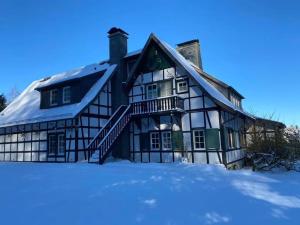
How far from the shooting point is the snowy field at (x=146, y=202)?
18.1 ft

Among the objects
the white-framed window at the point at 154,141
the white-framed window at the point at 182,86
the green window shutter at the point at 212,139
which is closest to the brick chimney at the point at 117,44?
the white-framed window at the point at 182,86

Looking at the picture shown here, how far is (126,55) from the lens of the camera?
68.4 ft

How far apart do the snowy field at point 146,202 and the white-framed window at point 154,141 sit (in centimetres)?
722

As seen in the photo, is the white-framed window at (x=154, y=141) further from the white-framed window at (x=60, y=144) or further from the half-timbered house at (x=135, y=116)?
the white-framed window at (x=60, y=144)

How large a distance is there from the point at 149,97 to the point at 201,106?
170 inches

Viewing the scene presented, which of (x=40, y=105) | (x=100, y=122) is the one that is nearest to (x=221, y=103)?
(x=100, y=122)

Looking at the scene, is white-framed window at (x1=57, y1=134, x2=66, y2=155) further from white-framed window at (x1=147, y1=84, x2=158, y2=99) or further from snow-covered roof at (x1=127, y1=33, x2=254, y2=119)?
white-framed window at (x1=147, y1=84, x2=158, y2=99)

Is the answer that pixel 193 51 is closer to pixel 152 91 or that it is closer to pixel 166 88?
pixel 166 88

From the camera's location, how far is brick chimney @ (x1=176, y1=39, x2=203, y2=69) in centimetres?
2130

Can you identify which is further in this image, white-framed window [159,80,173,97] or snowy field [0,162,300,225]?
white-framed window [159,80,173,97]

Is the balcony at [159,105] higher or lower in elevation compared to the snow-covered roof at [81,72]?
lower

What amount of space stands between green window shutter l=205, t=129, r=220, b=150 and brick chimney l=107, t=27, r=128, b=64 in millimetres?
9862

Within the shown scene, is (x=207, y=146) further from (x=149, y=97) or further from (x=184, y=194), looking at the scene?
(x=184, y=194)

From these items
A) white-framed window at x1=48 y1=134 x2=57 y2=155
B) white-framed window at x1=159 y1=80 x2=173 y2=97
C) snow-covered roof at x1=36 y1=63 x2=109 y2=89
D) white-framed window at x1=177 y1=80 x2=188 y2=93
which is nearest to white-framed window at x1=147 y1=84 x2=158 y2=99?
white-framed window at x1=159 y1=80 x2=173 y2=97
